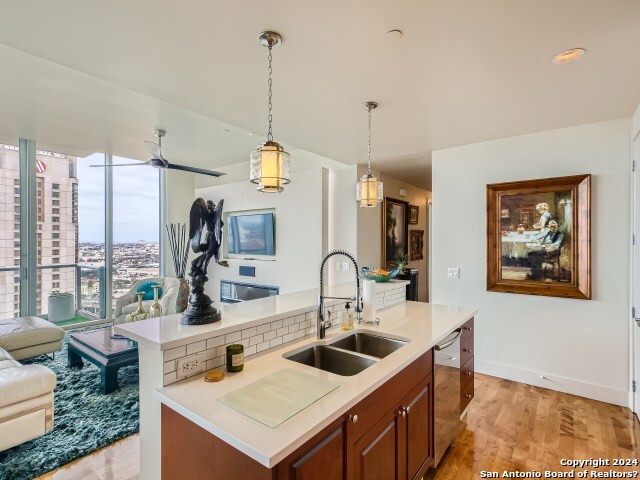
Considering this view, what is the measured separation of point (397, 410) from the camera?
60.0 inches

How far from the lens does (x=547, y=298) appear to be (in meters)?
3.17

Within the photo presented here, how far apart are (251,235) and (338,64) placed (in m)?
3.93

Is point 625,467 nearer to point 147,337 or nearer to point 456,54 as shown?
point 456,54

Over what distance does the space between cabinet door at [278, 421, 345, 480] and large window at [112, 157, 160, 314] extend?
557cm

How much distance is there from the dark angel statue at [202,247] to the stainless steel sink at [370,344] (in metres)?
0.76

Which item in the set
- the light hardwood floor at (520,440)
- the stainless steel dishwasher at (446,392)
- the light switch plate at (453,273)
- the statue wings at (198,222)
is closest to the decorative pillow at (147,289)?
the light hardwood floor at (520,440)

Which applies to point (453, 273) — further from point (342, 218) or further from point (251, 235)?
point (251, 235)

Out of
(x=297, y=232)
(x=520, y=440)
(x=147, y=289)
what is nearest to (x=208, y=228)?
(x=520, y=440)

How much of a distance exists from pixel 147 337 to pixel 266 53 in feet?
5.34

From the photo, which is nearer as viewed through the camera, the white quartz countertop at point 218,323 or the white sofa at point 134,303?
the white quartz countertop at point 218,323

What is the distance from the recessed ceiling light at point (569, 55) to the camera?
71.2 inches

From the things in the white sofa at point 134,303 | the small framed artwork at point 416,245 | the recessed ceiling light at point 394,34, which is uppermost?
the recessed ceiling light at point 394,34

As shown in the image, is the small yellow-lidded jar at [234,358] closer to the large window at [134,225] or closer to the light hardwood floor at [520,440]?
the light hardwood floor at [520,440]

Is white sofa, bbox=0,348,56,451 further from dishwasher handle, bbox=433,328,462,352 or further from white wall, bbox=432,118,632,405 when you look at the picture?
white wall, bbox=432,118,632,405
